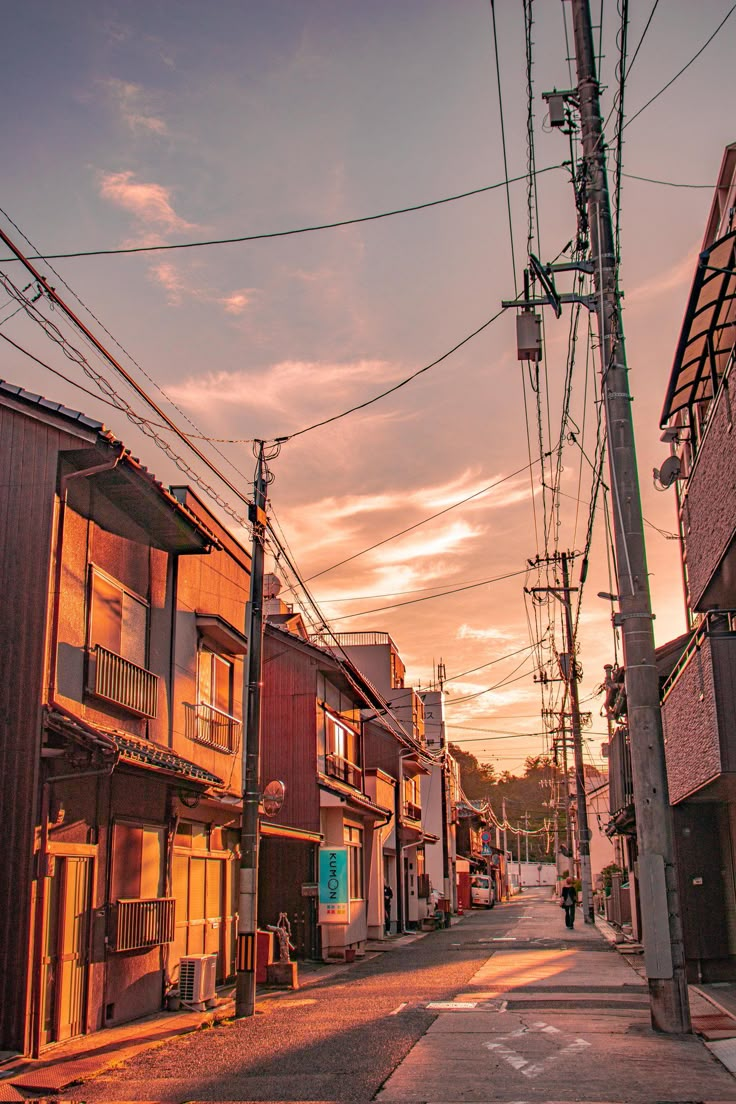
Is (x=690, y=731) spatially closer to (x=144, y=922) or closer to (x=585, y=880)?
(x=144, y=922)

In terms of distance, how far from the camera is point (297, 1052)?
37.1 feet

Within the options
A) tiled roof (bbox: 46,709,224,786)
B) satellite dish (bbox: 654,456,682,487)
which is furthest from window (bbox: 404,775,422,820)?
tiled roof (bbox: 46,709,224,786)

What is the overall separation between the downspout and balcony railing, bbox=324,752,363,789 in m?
15.9

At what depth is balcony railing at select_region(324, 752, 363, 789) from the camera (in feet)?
92.5

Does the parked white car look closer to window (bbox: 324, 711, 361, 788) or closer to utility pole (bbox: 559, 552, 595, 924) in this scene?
utility pole (bbox: 559, 552, 595, 924)

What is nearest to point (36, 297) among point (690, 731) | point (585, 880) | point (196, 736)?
point (196, 736)

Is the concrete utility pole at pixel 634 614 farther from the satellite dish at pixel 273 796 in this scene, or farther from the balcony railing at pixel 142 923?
the satellite dish at pixel 273 796

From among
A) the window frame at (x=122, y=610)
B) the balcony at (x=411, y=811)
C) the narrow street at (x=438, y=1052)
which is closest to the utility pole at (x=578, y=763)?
the balcony at (x=411, y=811)

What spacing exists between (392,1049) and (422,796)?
1573 inches

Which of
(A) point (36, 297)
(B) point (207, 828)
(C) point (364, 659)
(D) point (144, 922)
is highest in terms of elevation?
(C) point (364, 659)

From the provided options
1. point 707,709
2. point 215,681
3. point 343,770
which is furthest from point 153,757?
point 343,770

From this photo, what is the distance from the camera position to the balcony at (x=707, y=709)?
13.2 metres

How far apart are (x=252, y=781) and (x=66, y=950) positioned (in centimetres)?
393

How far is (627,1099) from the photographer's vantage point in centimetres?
841
